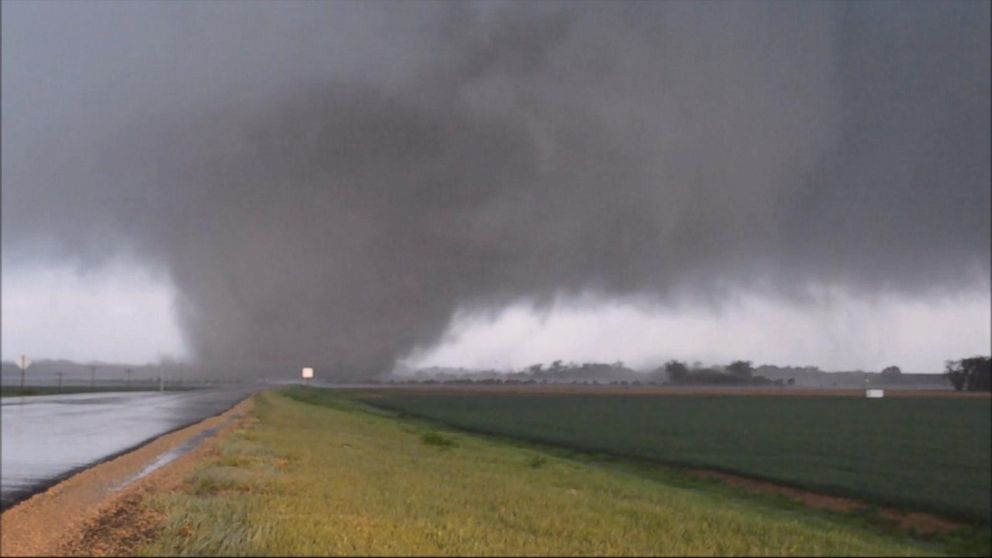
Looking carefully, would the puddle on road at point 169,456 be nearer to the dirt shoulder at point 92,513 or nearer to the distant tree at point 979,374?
the dirt shoulder at point 92,513

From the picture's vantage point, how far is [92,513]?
11.1 metres

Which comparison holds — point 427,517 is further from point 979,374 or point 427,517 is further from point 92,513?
point 979,374

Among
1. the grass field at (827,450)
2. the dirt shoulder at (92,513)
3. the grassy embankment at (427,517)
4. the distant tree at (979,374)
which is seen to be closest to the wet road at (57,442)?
the dirt shoulder at (92,513)

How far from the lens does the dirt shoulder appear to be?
29.6 ft

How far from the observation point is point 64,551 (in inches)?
343

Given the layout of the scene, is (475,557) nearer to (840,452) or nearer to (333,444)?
(333,444)

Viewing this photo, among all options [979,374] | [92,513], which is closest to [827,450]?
[92,513]

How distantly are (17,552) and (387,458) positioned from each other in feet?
43.4

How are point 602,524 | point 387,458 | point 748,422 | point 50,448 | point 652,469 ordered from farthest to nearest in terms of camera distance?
point 748,422
point 652,469
point 50,448
point 387,458
point 602,524

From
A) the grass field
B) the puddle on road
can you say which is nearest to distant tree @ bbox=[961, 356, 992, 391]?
the grass field

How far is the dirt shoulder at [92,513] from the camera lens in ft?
29.6

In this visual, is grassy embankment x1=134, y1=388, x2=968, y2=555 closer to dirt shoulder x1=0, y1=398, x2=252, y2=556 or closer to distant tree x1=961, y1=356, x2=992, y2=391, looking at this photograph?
dirt shoulder x1=0, y1=398, x2=252, y2=556

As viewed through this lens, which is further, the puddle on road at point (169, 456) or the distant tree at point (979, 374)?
the distant tree at point (979, 374)

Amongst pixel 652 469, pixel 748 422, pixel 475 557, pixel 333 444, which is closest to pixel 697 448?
pixel 652 469
